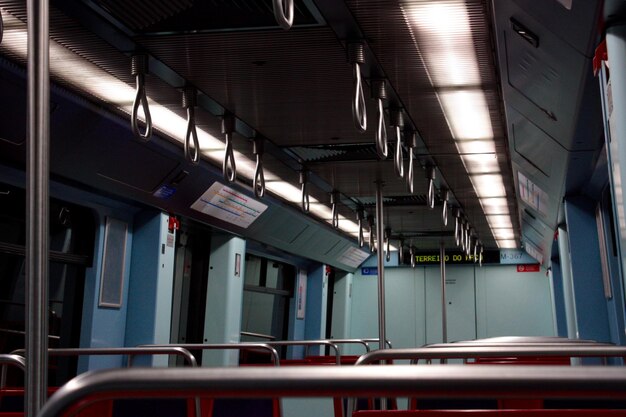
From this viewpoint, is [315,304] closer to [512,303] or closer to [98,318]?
[512,303]

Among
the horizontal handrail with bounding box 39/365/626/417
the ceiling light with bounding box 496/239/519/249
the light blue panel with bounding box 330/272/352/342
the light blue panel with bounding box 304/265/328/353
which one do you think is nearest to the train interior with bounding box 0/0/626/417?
the horizontal handrail with bounding box 39/365/626/417

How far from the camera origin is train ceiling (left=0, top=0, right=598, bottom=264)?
3.19m

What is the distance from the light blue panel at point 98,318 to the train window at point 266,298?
124 inches

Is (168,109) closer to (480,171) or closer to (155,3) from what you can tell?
(155,3)

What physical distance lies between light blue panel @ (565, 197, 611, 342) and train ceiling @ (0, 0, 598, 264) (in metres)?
0.23

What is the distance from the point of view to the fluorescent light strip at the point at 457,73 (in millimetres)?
3223

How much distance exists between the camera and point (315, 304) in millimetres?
11102

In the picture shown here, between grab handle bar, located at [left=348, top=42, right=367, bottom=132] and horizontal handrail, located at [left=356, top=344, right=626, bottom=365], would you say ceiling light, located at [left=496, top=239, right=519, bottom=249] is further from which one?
horizontal handrail, located at [left=356, top=344, right=626, bottom=365]

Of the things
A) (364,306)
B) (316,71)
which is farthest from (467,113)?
(364,306)

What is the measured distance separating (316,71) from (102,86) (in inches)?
51.9

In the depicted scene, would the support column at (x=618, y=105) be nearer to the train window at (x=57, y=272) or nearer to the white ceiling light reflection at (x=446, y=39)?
the white ceiling light reflection at (x=446, y=39)

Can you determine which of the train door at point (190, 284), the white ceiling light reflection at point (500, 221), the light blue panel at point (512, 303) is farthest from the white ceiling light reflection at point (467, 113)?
the light blue panel at point (512, 303)

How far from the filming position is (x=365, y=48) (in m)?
3.54

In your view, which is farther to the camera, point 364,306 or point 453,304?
point 364,306
